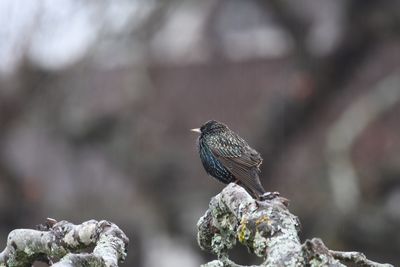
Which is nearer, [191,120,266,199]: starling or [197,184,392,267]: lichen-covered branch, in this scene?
[197,184,392,267]: lichen-covered branch

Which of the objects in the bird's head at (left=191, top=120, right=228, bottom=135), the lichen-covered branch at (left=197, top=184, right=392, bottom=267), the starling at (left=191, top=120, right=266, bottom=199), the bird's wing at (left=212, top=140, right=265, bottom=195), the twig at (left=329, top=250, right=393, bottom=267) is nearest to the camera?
→ the lichen-covered branch at (left=197, top=184, right=392, bottom=267)

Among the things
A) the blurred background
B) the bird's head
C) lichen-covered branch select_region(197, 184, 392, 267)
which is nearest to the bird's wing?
the bird's head

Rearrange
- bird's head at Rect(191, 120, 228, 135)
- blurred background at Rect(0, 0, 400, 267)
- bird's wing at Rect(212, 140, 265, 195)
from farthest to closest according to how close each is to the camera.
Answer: blurred background at Rect(0, 0, 400, 267)
bird's head at Rect(191, 120, 228, 135)
bird's wing at Rect(212, 140, 265, 195)

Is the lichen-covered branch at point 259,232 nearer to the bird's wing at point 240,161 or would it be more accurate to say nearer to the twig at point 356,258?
the twig at point 356,258

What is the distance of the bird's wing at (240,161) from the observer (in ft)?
17.5

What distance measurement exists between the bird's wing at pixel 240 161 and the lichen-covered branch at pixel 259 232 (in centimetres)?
148

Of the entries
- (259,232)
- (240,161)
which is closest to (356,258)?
(259,232)

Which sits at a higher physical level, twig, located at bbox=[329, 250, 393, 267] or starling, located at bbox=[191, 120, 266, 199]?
starling, located at bbox=[191, 120, 266, 199]

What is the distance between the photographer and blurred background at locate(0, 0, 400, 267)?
12777 millimetres

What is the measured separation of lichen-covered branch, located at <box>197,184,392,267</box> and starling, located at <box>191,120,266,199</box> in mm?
1599

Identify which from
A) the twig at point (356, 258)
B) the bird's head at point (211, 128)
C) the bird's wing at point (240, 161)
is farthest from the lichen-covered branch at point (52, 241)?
the bird's head at point (211, 128)

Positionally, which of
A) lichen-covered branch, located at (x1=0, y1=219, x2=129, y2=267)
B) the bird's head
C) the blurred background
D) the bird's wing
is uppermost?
the blurred background

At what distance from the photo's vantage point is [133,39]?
1363 cm

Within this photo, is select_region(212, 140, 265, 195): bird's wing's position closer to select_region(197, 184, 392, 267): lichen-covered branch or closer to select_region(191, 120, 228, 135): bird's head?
select_region(191, 120, 228, 135): bird's head
